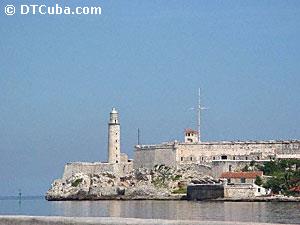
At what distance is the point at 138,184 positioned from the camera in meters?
55.7

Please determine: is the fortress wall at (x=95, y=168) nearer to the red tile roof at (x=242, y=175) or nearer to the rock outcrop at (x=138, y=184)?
the rock outcrop at (x=138, y=184)

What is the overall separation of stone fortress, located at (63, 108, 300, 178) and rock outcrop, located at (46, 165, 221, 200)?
672mm

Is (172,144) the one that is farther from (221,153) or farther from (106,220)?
(106,220)

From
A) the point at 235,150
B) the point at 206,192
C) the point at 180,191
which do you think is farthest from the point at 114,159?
the point at 206,192

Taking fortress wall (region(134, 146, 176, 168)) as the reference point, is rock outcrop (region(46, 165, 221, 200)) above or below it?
below

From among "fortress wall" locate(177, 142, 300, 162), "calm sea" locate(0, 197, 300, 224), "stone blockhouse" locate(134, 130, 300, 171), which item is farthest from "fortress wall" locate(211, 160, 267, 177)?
"calm sea" locate(0, 197, 300, 224)

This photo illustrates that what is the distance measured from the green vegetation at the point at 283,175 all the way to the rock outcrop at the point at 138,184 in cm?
357

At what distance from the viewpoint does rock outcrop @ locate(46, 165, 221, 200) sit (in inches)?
2143

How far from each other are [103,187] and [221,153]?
8711 millimetres

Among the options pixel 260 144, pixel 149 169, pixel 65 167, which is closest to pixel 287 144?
pixel 260 144

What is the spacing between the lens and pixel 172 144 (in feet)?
184

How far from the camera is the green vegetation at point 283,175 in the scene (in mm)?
51156

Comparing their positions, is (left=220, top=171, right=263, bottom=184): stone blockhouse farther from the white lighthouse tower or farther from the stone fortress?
the white lighthouse tower

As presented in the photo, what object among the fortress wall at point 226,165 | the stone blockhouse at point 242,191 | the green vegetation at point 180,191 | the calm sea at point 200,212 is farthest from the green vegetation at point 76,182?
the calm sea at point 200,212
